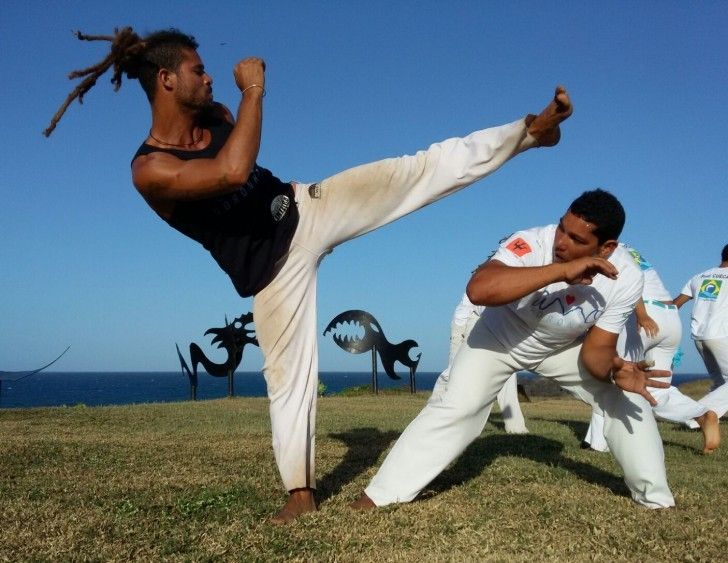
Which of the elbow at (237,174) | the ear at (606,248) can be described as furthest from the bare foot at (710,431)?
the elbow at (237,174)

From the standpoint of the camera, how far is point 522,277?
3820 mm

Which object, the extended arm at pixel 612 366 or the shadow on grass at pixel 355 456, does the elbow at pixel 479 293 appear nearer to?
the extended arm at pixel 612 366

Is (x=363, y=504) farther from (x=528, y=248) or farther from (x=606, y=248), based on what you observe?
(x=606, y=248)

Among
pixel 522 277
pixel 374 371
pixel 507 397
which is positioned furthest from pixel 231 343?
pixel 522 277

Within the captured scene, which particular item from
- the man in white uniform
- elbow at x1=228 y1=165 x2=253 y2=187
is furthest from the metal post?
elbow at x1=228 y1=165 x2=253 y2=187

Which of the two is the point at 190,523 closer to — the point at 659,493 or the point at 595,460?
the point at 659,493

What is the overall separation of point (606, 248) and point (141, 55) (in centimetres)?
294

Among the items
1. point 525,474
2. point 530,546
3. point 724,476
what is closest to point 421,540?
point 530,546

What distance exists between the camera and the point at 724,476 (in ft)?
19.0

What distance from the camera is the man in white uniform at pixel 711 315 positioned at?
9.55 meters

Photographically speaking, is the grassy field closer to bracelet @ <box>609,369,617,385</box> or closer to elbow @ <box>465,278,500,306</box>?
bracelet @ <box>609,369,617,385</box>

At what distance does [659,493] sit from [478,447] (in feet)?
9.62

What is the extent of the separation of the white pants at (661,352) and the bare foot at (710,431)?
108 mm

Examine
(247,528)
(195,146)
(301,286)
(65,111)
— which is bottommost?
(247,528)
